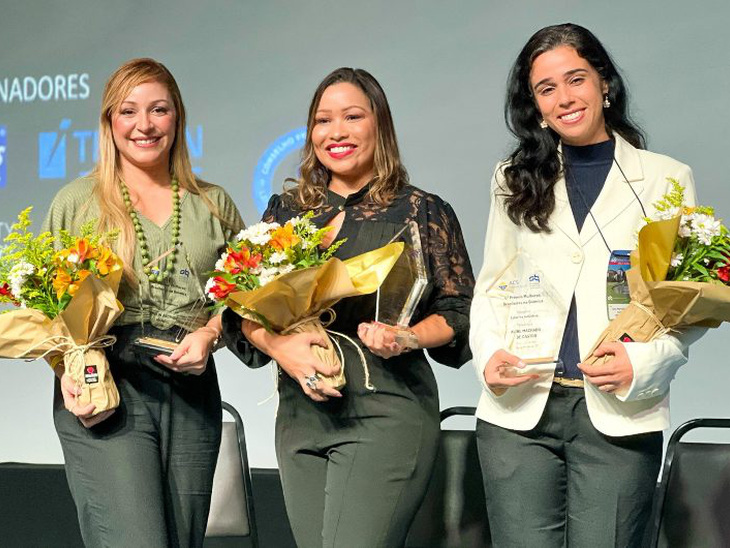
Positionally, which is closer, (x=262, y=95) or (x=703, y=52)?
(x=703, y=52)

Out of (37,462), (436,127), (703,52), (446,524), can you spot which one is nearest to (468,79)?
(436,127)

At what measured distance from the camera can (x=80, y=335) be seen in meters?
2.51

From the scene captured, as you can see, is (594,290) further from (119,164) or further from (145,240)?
(119,164)

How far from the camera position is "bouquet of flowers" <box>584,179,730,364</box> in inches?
87.1

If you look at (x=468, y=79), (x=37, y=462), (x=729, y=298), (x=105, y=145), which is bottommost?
(x=37, y=462)

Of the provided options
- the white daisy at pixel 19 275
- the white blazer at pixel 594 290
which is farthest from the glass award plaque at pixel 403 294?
the white daisy at pixel 19 275

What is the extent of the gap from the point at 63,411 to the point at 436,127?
2234 mm

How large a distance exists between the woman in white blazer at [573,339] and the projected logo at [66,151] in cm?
259

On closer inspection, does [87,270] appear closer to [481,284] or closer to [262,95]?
[481,284]

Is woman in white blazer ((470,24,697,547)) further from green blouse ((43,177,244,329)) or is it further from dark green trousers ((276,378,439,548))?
green blouse ((43,177,244,329))

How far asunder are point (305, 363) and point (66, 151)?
114 inches

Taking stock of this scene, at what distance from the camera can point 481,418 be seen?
Result: 249 centimetres

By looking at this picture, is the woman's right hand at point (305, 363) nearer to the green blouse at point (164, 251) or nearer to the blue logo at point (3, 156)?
the green blouse at point (164, 251)

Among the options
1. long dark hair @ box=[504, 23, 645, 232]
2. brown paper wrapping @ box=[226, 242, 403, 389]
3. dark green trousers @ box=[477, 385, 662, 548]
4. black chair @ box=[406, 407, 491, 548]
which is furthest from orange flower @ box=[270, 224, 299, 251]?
black chair @ box=[406, 407, 491, 548]
